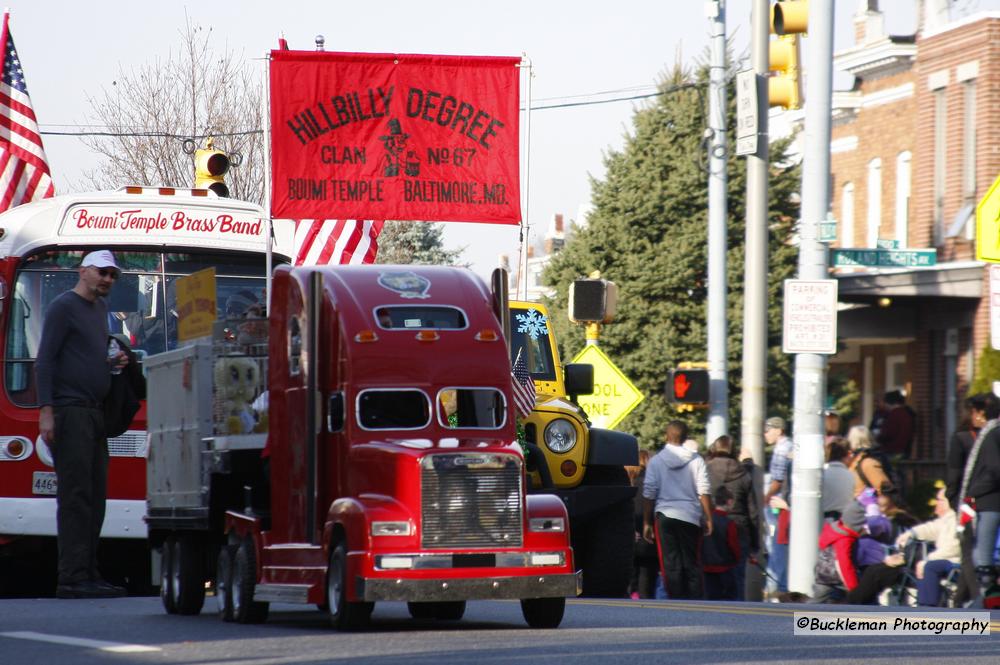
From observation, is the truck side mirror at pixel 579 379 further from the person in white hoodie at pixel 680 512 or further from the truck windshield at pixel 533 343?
the person in white hoodie at pixel 680 512

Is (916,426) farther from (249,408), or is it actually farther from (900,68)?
(249,408)

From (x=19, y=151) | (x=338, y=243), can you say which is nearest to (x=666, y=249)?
(x=19, y=151)

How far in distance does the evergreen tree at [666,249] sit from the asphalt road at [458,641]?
87.7 ft

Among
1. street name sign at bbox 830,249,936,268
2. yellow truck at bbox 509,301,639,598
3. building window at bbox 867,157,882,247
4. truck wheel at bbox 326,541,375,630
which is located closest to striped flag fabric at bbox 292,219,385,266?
yellow truck at bbox 509,301,639,598

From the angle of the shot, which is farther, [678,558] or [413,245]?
[413,245]

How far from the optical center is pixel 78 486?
39.8 feet

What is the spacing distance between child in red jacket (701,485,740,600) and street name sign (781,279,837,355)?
2.30m

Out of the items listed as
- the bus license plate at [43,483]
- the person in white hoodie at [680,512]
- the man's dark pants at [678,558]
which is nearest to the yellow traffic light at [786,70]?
the person in white hoodie at [680,512]

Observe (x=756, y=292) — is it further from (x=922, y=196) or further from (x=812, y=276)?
(x=922, y=196)

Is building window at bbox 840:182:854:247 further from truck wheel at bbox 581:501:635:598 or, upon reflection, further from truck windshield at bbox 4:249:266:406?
truck windshield at bbox 4:249:266:406

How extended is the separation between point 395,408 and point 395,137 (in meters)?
4.84

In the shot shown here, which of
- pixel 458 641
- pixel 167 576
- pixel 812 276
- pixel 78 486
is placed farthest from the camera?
pixel 812 276

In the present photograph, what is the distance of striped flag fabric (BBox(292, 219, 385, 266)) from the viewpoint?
17797 mm

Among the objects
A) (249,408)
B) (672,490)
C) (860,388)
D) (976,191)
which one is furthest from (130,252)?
(860,388)
